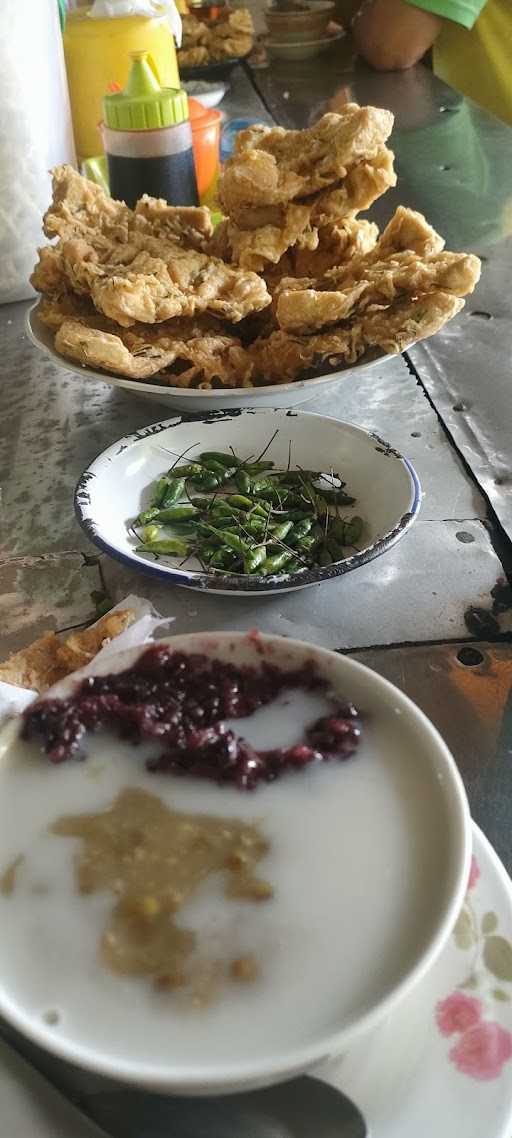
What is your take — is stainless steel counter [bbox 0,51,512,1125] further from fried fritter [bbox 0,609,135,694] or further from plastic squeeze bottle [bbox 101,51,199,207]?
plastic squeeze bottle [bbox 101,51,199,207]

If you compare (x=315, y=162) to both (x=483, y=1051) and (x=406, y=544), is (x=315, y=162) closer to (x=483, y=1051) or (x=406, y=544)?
(x=406, y=544)

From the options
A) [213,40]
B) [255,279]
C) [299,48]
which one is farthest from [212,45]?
[255,279]

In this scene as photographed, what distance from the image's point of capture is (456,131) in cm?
225

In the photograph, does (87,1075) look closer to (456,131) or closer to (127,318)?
(127,318)

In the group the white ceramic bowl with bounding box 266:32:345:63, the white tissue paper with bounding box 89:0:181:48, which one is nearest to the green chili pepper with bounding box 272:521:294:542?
the white tissue paper with bounding box 89:0:181:48

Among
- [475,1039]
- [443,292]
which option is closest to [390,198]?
[443,292]

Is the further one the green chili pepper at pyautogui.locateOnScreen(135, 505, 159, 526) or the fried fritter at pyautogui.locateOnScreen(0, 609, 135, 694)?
the green chili pepper at pyautogui.locateOnScreen(135, 505, 159, 526)

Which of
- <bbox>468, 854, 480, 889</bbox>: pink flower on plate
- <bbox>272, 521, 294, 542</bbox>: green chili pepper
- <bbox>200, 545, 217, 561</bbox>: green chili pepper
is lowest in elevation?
<bbox>468, 854, 480, 889</bbox>: pink flower on plate

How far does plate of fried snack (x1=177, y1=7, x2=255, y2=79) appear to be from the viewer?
8.90 feet

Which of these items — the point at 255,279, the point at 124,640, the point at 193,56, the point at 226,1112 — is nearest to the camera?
the point at 226,1112

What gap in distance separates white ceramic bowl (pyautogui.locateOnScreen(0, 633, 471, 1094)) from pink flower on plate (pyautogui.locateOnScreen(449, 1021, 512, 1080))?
3.2 inches

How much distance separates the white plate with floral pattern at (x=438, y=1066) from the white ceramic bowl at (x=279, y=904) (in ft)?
0.22

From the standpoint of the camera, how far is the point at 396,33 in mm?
2779

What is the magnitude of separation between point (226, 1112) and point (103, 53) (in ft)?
6.10
